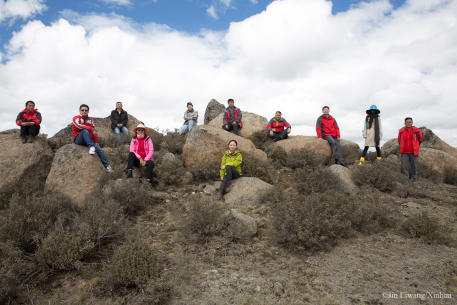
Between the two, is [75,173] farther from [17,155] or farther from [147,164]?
[17,155]

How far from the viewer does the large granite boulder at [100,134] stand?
9.32m

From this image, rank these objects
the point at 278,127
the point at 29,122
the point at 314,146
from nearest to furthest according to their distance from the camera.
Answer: the point at 29,122 < the point at 314,146 < the point at 278,127

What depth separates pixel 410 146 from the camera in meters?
8.19

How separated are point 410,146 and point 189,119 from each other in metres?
8.94

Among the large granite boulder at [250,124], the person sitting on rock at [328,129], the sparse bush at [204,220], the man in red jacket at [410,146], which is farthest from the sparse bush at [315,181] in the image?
the large granite boulder at [250,124]

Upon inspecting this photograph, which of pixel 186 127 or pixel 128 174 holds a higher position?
pixel 186 127

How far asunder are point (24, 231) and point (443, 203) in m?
9.76

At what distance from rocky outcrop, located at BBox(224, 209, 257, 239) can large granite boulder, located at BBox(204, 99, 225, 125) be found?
1094cm

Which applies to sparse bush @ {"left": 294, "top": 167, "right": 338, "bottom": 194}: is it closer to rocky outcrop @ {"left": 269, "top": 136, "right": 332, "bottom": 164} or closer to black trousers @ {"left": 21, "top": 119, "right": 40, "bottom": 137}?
rocky outcrop @ {"left": 269, "top": 136, "right": 332, "bottom": 164}

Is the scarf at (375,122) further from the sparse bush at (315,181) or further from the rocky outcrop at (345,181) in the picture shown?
the sparse bush at (315,181)

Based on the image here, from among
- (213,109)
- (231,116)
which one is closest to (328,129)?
(231,116)

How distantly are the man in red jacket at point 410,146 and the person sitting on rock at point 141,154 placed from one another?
8233 mm

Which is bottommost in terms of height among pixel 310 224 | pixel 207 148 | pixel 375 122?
pixel 310 224

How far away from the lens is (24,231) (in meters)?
4.26
